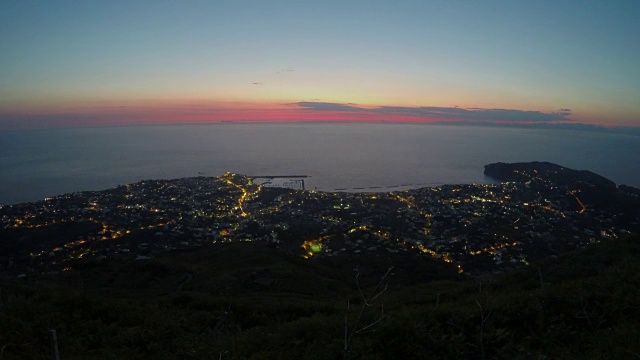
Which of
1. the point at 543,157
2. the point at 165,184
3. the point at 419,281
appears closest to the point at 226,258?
the point at 419,281

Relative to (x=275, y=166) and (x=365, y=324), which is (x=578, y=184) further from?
(x=275, y=166)

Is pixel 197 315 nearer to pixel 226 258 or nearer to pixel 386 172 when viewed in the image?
pixel 226 258

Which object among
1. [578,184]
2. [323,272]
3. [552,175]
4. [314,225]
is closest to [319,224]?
[314,225]

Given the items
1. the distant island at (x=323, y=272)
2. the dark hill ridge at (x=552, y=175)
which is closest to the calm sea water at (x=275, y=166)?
the dark hill ridge at (x=552, y=175)

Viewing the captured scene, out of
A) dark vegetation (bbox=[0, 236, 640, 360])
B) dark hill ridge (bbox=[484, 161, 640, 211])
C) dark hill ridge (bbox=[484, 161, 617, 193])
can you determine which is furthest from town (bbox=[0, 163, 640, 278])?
dark vegetation (bbox=[0, 236, 640, 360])

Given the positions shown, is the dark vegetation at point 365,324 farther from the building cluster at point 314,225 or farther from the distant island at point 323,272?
the building cluster at point 314,225

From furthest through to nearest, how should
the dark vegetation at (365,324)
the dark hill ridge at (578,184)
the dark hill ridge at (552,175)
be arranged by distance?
the dark hill ridge at (552,175)
the dark hill ridge at (578,184)
the dark vegetation at (365,324)

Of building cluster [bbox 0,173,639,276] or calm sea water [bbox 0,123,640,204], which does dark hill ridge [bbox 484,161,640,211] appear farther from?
calm sea water [bbox 0,123,640,204]
